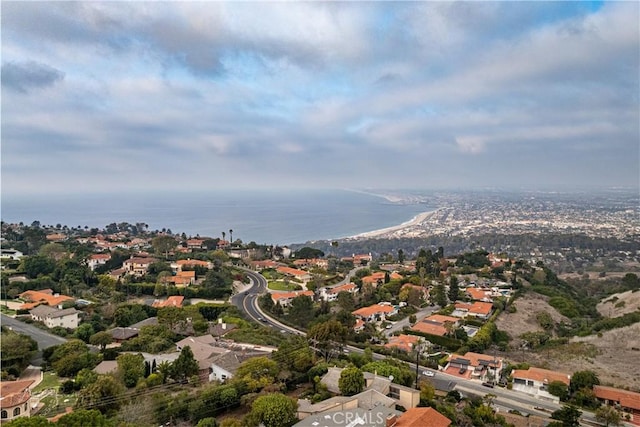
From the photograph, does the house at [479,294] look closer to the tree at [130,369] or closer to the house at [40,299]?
the tree at [130,369]

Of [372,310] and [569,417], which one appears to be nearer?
[569,417]

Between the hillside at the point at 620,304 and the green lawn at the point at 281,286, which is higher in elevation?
the green lawn at the point at 281,286

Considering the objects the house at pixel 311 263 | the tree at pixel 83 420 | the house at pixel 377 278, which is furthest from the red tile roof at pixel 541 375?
the house at pixel 311 263

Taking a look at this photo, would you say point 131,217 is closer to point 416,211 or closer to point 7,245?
point 7,245

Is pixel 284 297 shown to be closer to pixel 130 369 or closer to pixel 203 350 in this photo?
pixel 203 350

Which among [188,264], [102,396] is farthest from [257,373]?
[188,264]

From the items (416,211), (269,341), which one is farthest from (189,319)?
(416,211)
